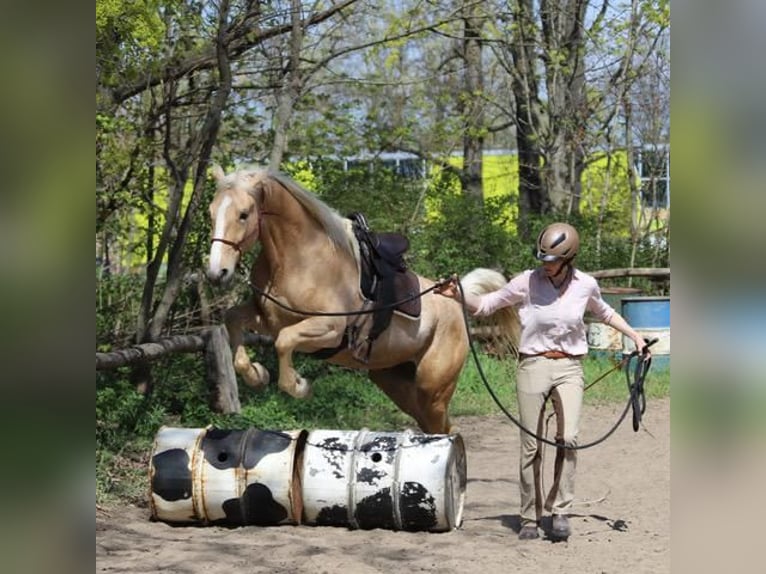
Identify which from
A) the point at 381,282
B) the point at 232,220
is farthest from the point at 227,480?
the point at 381,282

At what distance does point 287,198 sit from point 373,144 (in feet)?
24.0

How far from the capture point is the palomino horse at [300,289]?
228 inches

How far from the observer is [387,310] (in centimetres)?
639

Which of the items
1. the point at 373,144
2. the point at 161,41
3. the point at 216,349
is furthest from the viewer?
the point at 373,144

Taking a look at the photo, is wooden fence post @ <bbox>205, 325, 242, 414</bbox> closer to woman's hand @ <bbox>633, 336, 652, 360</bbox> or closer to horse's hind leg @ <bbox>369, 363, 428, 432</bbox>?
horse's hind leg @ <bbox>369, 363, 428, 432</bbox>

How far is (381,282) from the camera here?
6500 mm

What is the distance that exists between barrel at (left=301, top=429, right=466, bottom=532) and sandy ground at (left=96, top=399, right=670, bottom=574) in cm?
9

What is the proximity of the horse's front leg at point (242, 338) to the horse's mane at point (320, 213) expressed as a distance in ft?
2.31

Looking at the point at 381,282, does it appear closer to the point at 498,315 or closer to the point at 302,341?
the point at 302,341

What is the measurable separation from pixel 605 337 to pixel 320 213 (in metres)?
7.38

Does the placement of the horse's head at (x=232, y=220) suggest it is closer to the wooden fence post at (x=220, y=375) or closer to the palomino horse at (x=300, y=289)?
the palomino horse at (x=300, y=289)

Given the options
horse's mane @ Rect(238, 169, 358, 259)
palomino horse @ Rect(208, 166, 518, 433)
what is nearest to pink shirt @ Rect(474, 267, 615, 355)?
palomino horse @ Rect(208, 166, 518, 433)
